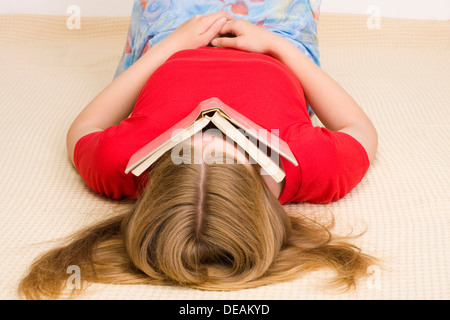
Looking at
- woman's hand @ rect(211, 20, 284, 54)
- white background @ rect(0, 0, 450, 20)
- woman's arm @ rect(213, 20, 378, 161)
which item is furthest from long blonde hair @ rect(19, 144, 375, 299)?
white background @ rect(0, 0, 450, 20)

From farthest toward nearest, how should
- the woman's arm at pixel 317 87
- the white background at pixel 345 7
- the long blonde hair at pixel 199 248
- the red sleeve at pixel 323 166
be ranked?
the white background at pixel 345 7
the woman's arm at pixel 317 87
the red sleeve at pixel 323 166
the long blonde hair at pixel 199 248

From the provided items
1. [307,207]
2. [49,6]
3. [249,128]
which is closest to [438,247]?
[307,207]

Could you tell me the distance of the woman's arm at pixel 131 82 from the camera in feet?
3.41

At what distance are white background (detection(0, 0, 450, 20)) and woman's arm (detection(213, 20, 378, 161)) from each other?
98cm

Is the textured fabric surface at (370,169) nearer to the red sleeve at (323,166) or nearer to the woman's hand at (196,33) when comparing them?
the red sleeve at (323,166)

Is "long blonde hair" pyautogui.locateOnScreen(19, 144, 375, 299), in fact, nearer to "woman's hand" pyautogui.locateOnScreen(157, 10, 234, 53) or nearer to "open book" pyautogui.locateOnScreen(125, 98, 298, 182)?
"open book" pyautogui.locateOnScreen(125, 98, 298, 182)

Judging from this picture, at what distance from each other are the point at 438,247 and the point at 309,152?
22cm

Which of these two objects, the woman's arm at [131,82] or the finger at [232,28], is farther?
the finger at [232,28]

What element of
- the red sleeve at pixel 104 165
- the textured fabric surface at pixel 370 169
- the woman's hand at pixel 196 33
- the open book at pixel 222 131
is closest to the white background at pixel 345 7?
the textured fabric surface at pixel 370 169

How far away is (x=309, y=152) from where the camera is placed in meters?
0.85

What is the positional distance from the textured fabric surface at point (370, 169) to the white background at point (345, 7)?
116 mm

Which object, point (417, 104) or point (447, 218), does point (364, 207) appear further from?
point (417, 104)
